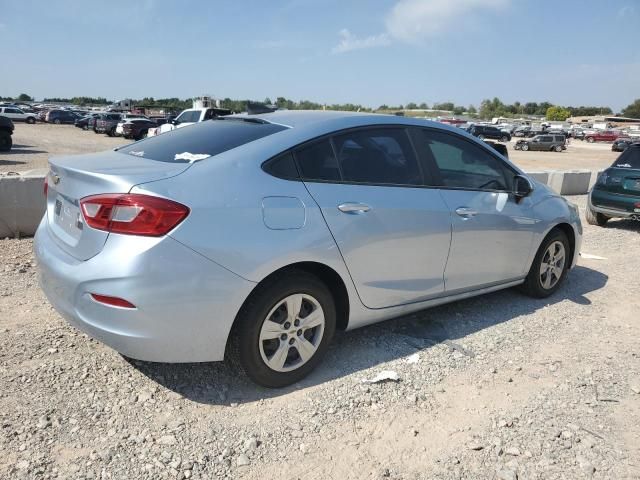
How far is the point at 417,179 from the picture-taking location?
3.74 m

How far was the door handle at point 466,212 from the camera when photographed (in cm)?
390

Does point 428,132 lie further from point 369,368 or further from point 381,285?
point 369,368

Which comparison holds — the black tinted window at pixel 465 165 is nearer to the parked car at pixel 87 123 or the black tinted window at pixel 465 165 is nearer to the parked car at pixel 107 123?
the parked car at pixel 107 123

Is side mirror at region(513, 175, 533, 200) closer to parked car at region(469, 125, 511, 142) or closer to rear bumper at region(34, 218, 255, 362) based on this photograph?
rear bumper at region(34, 218, 255, 362)

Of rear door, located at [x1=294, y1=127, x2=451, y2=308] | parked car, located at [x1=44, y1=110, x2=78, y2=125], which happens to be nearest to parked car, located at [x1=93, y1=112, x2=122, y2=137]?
parked car, located at [x1=44, y1=110, x2=78, y2=125]

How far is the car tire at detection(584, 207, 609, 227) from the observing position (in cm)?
906

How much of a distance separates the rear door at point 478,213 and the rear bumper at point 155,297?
1.80 m

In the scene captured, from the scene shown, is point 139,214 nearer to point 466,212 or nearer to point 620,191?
point 466,212

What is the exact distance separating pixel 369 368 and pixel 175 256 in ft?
5.19

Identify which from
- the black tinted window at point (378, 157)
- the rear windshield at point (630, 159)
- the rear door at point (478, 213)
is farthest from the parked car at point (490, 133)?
the black tinted window at point (378, 157)

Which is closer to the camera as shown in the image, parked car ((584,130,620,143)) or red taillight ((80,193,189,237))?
red taillight ((80,193,189,237))

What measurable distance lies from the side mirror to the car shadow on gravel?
103cm

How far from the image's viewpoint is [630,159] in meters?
8.62

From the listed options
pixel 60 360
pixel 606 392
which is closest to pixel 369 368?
pixel 606 392
